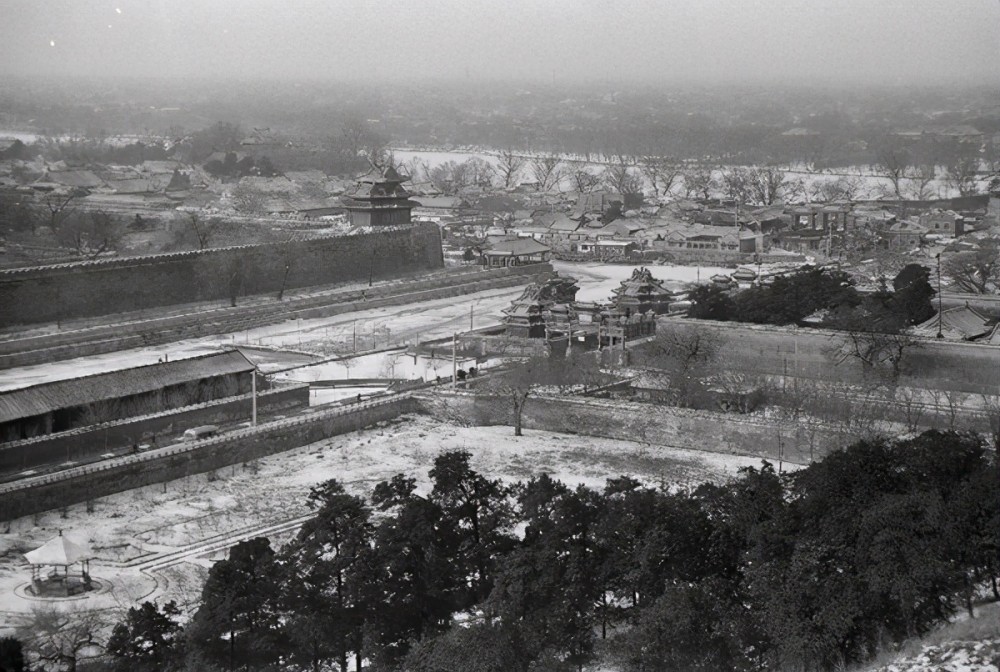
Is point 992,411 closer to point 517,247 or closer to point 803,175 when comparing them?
point 517,247

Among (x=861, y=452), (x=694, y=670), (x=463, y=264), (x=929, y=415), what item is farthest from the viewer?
(x=463, y=264)

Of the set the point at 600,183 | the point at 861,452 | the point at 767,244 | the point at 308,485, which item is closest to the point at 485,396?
the point at 308,485

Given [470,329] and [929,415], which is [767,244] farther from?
[929,415]

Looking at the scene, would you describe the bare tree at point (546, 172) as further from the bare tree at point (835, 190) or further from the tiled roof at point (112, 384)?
the tiled roof at point (112, 384)

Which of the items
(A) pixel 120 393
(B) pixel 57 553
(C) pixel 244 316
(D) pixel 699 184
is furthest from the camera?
(D) pixel 699 184

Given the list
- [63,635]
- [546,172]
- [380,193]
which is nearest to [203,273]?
[380,193]

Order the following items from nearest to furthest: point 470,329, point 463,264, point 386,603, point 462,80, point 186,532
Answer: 1. point 386,603
2. point 186,532
3. point 470,329
4. point 463,264
5. point 462,80

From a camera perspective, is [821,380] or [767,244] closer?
[821,380]

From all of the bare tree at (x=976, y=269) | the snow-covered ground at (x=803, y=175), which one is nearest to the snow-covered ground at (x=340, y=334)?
the bare tree at (x=976, y=269)
